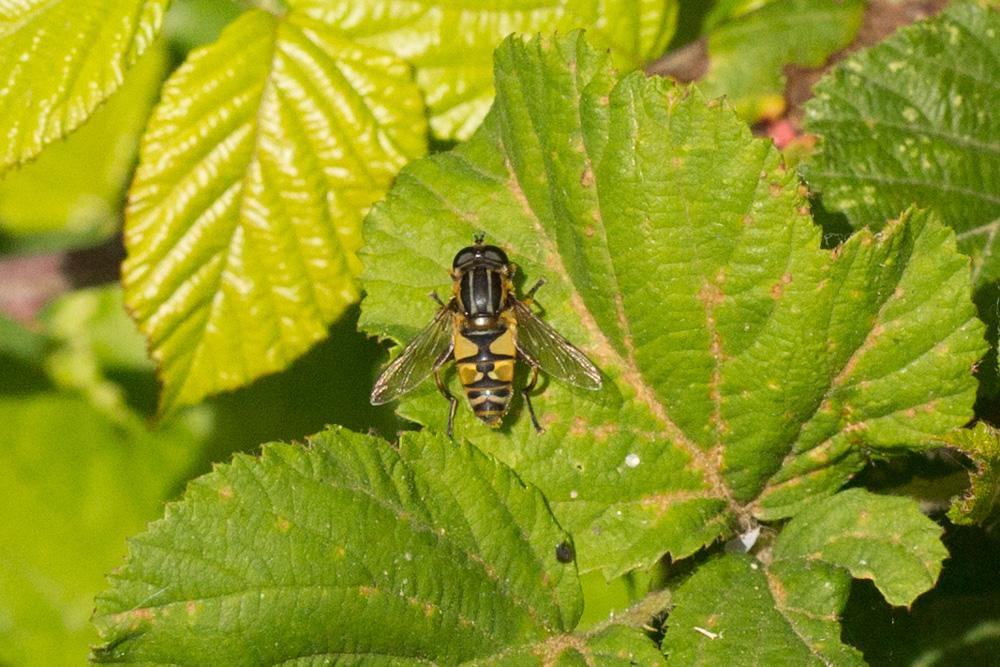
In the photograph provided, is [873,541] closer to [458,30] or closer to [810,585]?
[810,585]

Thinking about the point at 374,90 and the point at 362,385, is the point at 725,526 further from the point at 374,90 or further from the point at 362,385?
the point at 362,385

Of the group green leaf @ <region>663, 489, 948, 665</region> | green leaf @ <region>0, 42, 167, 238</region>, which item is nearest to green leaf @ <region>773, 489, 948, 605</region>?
green leaf @ <region>663, 489, 948, 665</region>

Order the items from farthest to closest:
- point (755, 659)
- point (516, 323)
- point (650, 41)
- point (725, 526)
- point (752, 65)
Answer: point (752, 65), point (650, 41), point (516, 323), point (725, 526), point (755, 659)

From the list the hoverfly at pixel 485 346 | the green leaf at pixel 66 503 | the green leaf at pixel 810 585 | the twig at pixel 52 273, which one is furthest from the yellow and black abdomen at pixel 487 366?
the green leaf at pixel 66 503

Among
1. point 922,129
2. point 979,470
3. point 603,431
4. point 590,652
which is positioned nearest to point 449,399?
point 603,431

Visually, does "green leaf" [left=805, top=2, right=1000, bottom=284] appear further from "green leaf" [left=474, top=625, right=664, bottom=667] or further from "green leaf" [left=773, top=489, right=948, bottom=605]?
"green leaf" [left=474, top=625, right=664, bottom=667]

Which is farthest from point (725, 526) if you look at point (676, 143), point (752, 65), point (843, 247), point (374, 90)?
point (752, 65)

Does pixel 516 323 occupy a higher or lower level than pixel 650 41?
lower

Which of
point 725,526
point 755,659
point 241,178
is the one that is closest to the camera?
point 755,659
